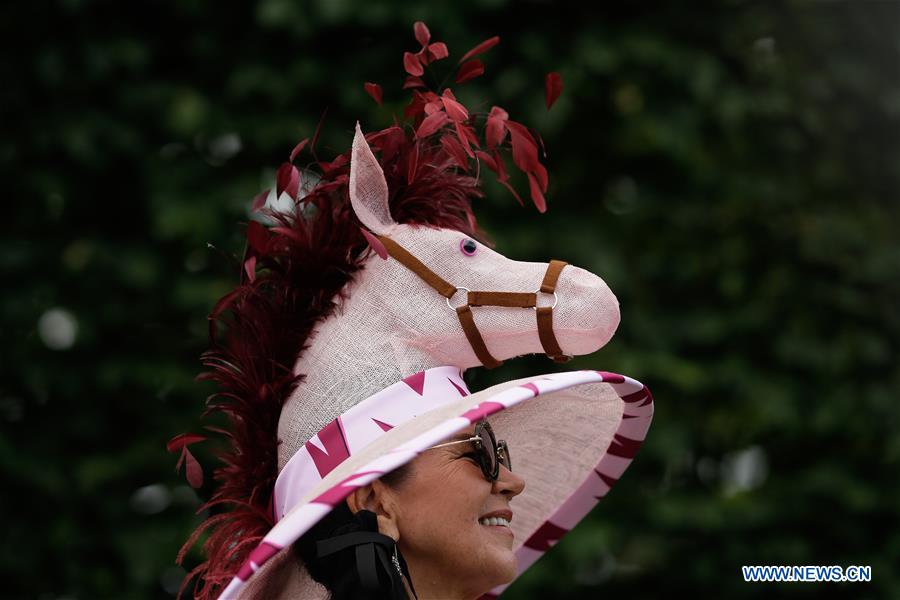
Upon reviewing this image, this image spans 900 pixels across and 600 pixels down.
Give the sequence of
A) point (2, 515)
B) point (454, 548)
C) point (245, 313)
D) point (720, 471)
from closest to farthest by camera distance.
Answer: point (454, 548), point (245, 313), point (2, 515), point (720, 471)

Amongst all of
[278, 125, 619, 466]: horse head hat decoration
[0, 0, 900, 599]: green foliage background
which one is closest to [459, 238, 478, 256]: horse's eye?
[278, 125, 619, 466]: horse head hat decoration

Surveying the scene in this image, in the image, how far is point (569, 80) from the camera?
10.7 ft

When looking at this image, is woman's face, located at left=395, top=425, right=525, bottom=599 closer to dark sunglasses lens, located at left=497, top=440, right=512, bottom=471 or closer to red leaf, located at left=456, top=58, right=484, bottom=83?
dark sunglasses lens, located at left=497, top=440, right=512, bottom=471

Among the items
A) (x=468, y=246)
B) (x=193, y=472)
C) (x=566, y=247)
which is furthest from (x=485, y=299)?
(x=566, y=247)

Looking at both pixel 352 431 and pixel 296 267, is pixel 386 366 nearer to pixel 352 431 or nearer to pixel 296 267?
pixel 352 431

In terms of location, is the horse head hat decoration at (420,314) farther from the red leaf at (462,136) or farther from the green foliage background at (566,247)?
the green foliage background at (566,247)

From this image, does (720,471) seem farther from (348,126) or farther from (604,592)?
(348,126)

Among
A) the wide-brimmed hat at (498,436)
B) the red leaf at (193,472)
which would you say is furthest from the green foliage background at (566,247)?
the red leaf at (193,472)

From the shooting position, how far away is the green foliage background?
3.18 m

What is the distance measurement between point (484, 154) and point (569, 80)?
4.92 feet

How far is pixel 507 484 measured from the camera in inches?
70.6

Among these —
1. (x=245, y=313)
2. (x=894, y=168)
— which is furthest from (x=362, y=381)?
(x=894, y=168)

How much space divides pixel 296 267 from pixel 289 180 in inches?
5.3

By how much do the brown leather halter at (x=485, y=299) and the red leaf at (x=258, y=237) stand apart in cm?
19
